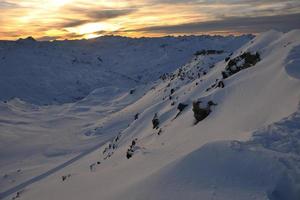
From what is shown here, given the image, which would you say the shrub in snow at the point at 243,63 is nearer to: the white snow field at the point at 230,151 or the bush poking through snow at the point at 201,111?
the white snow field at the point at 230,151

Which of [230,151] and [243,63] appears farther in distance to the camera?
[243,63]

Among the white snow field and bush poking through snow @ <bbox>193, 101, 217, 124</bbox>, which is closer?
the white snow field

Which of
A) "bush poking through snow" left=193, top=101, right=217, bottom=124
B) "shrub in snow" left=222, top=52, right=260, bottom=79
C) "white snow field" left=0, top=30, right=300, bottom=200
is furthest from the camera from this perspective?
"shrub in snow" left=222, top=52, right=260, bottom=79

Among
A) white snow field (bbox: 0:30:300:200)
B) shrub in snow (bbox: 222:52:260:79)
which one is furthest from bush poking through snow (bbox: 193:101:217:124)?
shrub in snow (bbox: 222:52:260:79)

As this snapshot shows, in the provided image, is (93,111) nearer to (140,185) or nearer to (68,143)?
(68,143)

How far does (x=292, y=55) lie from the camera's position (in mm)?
13969

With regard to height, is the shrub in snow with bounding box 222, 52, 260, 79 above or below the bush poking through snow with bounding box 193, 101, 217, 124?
above

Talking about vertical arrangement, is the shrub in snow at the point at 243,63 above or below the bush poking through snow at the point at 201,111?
above

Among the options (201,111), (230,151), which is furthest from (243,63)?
(230,151)

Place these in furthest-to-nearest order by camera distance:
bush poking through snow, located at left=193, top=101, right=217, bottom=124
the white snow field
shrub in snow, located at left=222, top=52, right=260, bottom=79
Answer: shrub in snow, located at left=222, top=52, right=260, bottom=79, bush poking through snow, located at left=193, top=101, right=217, bottom=124, the white snow field

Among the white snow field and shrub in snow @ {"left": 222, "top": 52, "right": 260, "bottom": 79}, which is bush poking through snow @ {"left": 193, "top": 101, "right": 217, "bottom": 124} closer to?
the white snow field

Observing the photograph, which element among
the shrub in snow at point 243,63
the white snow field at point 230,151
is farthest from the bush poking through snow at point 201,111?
the shrub in snow at point 243,63

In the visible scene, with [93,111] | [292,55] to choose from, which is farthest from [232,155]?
[93,111]

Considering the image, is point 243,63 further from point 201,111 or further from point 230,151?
point 230,151
